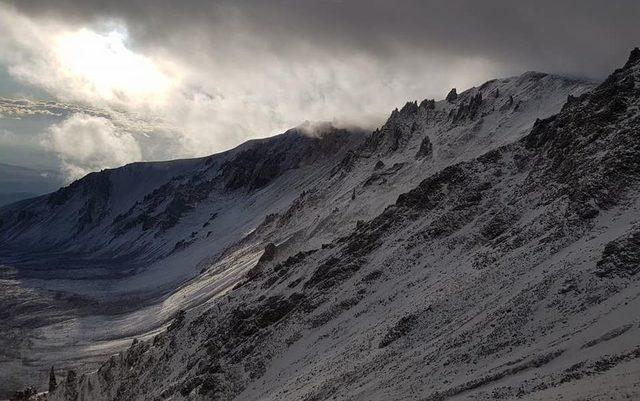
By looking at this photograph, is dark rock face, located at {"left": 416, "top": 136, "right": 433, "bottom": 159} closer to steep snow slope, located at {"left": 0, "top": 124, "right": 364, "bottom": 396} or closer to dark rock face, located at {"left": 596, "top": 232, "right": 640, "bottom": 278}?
steep snow slope, located at {"left": 0, "top": 124, "right": 364, "bottom": 396}

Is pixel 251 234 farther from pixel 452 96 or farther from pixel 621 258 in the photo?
pixel 621 258

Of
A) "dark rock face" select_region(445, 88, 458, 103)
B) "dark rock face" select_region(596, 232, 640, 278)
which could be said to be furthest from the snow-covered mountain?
"dark rock face" select_region(445, 88, 458, 103)

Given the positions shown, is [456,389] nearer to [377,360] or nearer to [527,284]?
[377,360]

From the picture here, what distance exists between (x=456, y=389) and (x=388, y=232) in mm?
33451

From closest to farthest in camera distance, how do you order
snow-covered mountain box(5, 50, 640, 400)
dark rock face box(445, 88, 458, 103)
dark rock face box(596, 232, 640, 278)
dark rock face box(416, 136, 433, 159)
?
snow-covered mountain box(5, 50, 640, 400), dark rock face box(596, 232, 640, 278), dark rock face box(416, 136, 433, 159), dark rock face box(445, 88, 458, 103)

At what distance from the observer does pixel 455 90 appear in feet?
453

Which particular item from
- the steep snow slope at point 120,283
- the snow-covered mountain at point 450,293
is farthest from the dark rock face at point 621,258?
the steep snow slope at point 120,283

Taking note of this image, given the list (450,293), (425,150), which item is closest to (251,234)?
(425,150)

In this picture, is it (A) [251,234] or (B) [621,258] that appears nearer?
Answer: (B) [621,258]

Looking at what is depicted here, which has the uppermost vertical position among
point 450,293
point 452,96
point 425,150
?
point 452,96

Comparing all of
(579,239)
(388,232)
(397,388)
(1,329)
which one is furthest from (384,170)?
(1,329)

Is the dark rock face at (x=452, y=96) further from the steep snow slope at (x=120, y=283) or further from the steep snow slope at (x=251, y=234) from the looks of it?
the steep snow slope at (x=120, y=283)

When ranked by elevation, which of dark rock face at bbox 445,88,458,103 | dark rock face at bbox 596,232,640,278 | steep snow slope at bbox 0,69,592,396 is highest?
dark rock face at bbox 445,88,458,103

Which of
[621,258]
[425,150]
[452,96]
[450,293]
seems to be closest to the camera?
[621,258]
